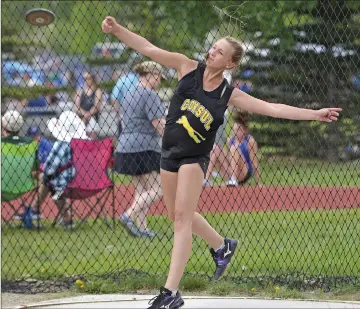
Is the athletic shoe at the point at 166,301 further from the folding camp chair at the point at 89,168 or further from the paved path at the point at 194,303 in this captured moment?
the folding camp chair at the point at 89,168

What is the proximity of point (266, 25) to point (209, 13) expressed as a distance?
194 centimetres

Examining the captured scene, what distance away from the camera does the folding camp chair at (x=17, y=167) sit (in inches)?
358

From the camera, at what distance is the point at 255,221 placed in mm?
8492

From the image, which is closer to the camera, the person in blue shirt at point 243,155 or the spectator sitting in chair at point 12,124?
the spectator sitting in chair at point 12,124

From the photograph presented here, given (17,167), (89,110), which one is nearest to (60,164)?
(17,167)

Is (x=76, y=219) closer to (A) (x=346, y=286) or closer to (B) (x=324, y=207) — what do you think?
(B) (x=324, y=207)

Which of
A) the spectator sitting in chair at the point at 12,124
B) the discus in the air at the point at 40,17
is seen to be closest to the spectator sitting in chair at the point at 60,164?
the spectator sitting in chair at the point at 12,124

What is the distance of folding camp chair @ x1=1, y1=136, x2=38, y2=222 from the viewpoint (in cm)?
909

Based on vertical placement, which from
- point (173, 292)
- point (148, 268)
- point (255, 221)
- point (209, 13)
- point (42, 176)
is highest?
point (209, 13)

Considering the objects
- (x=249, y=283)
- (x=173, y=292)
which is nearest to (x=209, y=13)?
(x=249, y=283)

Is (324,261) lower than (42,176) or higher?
lower

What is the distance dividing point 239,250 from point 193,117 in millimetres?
2353

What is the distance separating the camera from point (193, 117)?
582 centimetres

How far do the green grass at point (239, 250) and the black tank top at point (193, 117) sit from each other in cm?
173
